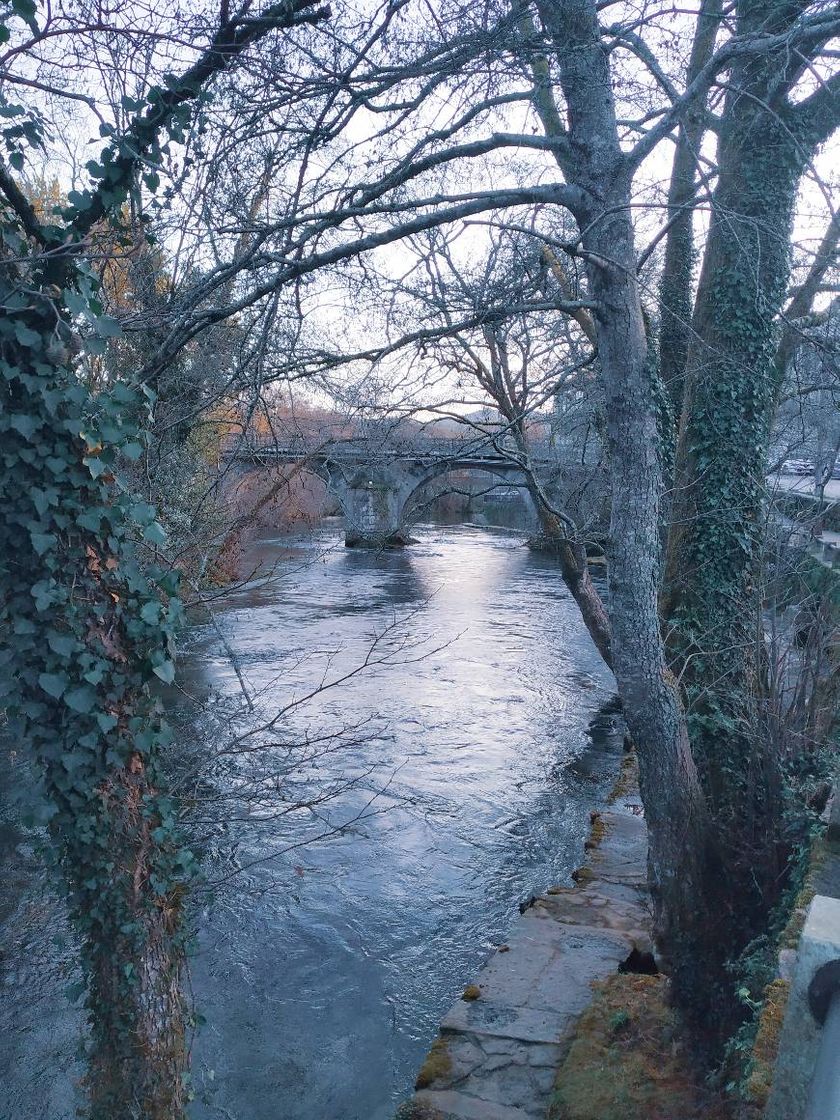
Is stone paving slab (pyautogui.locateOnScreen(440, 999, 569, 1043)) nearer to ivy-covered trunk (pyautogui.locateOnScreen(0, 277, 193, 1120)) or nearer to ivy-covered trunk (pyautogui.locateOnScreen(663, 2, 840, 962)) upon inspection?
ivy-covered trunk (pyautogui.locateOnScreen(663, 2, 840, 962))

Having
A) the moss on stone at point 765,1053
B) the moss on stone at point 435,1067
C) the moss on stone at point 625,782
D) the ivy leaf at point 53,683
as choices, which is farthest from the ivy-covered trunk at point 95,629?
the moss on stone at point 625,782

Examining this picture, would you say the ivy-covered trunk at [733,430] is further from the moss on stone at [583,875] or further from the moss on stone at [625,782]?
the moss on stone at [625,782]

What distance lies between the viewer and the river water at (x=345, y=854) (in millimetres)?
5504

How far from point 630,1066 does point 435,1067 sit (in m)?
1.05

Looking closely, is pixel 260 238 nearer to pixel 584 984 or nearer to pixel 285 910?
pixel 584 984

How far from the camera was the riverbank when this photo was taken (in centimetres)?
448

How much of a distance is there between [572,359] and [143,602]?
741 cm

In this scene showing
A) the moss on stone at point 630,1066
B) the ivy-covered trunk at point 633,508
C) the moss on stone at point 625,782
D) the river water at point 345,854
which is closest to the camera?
the moss on stone at point 630,1066

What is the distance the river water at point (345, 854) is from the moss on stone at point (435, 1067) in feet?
2.00

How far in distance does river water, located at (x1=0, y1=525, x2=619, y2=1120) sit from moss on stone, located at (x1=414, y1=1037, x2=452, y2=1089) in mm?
611

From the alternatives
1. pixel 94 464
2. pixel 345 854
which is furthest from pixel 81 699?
pixel 345 854

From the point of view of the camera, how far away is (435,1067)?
4.75m

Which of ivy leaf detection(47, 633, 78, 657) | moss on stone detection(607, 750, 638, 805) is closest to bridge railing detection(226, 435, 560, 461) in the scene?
ivy leaf detection(47, 633, 78, 657)

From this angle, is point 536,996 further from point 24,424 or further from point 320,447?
point 24,424
